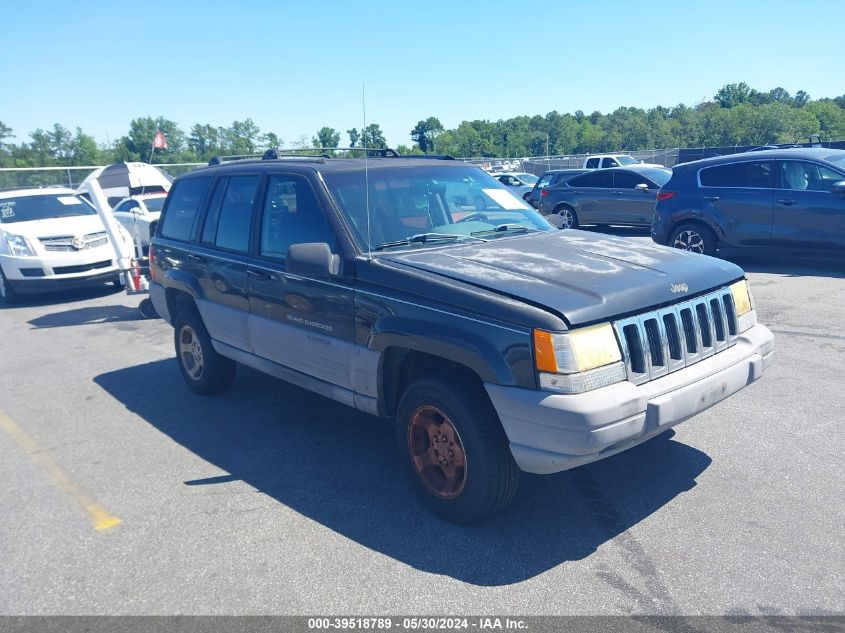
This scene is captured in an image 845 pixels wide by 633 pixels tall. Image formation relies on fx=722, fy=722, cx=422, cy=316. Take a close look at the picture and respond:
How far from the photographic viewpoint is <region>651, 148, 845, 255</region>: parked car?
9781 mm

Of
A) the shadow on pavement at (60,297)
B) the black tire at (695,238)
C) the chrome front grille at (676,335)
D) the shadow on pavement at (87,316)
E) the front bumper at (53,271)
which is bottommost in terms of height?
the shadow on pavement at (60,297)

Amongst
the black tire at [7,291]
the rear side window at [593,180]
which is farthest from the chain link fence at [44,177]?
the black tire at [7,291]

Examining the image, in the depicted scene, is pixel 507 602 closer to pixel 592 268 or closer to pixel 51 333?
pixel 592 268

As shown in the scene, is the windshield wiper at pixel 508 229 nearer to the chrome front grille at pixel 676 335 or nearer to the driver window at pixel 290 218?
the driver window at pixel 290 218

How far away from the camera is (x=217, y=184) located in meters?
5.79

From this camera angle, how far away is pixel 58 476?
473 centimetres

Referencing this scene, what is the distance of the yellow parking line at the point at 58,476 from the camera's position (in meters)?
4.10

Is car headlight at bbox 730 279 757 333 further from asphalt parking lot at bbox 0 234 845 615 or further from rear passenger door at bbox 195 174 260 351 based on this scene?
rear passenger door at bbox 195 174 260 351

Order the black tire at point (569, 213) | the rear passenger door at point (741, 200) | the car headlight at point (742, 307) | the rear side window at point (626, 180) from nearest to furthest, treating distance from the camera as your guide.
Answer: the car headlight at point (742, 307), the rear passenger door at point (741, 200), the rear side window at point (626, 180), the black tire at point (569, 213)

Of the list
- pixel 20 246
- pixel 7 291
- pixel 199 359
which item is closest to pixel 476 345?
pixel 199 359

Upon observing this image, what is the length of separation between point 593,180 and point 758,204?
6837 mm

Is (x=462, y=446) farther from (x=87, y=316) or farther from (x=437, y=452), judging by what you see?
(x=87, y=316)

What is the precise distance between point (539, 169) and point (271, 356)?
35.9 metres

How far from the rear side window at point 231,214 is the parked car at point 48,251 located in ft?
20.5
